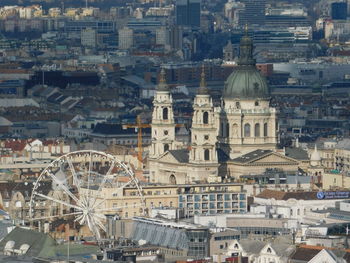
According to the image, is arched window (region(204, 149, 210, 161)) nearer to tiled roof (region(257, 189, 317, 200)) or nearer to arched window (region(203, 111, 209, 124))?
arched window (region(203, 111, 209, 124))

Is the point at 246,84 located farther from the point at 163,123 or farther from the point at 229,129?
the point at 163,123

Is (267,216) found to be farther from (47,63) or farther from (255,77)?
(47,63)

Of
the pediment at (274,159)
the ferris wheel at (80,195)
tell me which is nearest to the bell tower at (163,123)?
the pediment at (274,159)

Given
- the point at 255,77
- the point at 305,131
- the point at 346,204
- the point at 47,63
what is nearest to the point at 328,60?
the point at 47,63

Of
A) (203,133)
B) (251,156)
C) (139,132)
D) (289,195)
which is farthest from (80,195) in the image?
(139,132)

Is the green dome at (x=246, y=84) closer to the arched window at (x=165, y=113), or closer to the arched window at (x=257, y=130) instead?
the arched window at (x=257, y=130)

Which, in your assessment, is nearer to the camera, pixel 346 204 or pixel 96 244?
pixel 96 244
